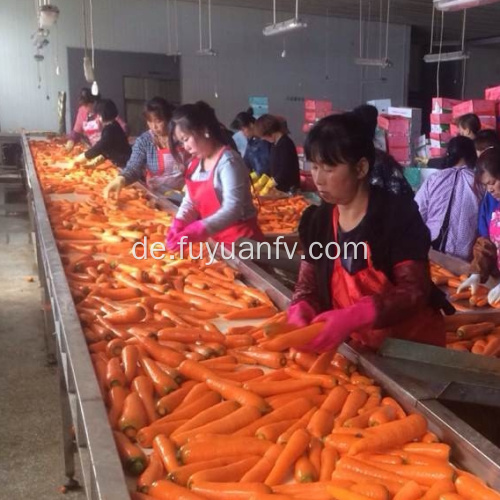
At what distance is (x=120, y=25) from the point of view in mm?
12344

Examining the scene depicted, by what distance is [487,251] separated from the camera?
3.25 metres

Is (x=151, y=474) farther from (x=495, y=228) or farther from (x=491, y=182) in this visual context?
(x=495, y=228)

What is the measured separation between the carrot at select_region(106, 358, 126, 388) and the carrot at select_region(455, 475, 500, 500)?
3.07 ft

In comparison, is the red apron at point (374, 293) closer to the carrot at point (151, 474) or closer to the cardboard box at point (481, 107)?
the carrot at point (151, 474)

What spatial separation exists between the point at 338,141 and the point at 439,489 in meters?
0.97

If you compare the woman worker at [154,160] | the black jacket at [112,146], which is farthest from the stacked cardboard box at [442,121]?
the woman worker at [154,160]

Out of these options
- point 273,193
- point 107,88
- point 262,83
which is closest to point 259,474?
point 273,193

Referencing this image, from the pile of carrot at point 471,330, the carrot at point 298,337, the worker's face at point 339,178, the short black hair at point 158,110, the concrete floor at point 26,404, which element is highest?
the short black hair at point 158,110

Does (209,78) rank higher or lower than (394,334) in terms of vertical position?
higher

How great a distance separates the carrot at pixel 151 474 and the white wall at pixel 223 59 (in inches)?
460

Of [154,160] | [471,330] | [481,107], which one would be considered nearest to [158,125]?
[154,160]

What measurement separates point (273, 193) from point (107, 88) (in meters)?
6.95

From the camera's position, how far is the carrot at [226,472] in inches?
53.1

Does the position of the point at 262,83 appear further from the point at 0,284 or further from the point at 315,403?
the point at 315,403
